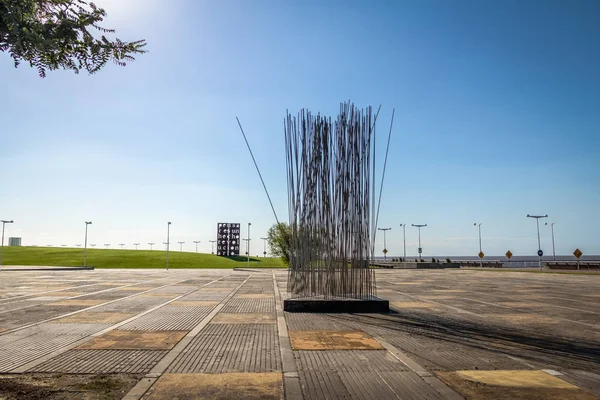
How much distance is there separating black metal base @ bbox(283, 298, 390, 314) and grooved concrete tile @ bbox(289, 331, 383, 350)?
2858mm

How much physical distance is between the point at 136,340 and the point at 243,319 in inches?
108

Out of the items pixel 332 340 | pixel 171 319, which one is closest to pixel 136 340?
pixel 171 319

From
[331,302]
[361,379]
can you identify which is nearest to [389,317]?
[331,302]

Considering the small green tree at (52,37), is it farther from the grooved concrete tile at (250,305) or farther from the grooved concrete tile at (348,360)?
the grooved concrete tile at (250,305)

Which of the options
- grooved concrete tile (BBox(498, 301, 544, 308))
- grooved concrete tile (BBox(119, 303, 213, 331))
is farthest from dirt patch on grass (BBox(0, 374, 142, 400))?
grooved concrete tile (BBox(498, 301, 544, 308))

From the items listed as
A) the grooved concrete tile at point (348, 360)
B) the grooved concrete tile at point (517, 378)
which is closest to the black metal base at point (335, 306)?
the grooved concrete tile at point (348, 360)

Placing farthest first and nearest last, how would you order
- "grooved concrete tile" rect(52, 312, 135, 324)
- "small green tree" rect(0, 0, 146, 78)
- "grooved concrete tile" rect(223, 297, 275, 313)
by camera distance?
"grooved concrete tile" rect(223, 297, 275, 313)
"grooved concrete tile" rect(52, 312, 135, 324)
"small green tree" rect(0, 0, 146, 78)

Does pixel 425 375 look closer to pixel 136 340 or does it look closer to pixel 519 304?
pixel 136 340

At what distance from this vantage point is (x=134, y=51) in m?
4.80

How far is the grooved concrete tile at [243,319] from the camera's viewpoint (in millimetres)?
8915

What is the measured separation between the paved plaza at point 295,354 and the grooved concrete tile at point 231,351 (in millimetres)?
19

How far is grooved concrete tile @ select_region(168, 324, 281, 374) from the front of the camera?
5.30 m

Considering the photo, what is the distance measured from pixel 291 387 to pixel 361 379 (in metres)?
0.87

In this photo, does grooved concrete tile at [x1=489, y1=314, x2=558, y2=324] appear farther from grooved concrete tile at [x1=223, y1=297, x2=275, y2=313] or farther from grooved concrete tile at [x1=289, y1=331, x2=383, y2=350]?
grooved concrete tile at [x1=223, y1=297, x2=275, y2=313]
